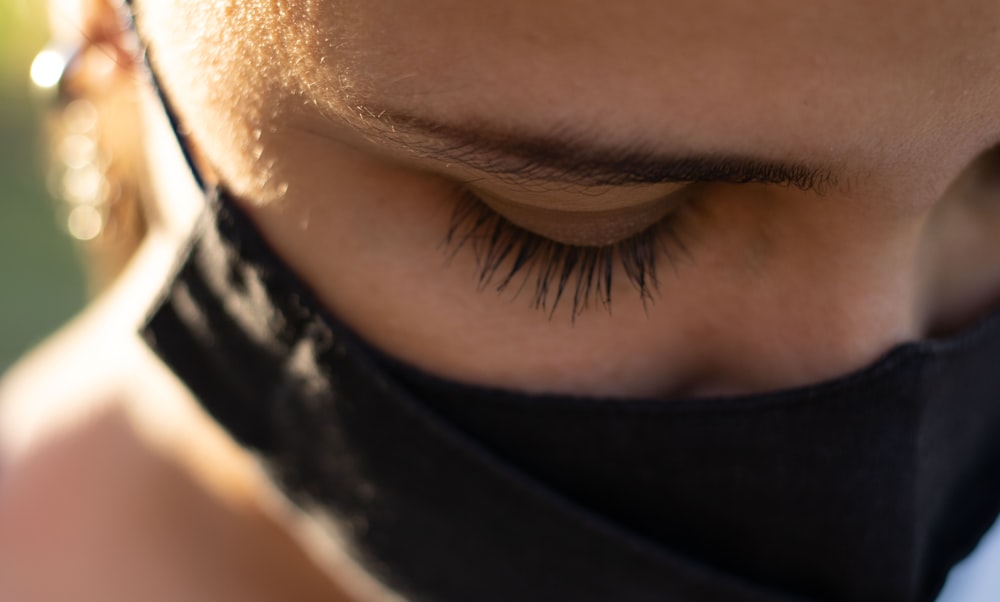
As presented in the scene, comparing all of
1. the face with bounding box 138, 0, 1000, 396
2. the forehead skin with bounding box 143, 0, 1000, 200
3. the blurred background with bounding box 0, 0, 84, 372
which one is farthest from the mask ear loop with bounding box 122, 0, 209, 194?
the blurred background with bounding box 0, 0, 84, 372

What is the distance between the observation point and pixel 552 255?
2.54ft

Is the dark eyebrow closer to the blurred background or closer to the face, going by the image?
the face

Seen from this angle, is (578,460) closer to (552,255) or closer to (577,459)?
(577,459)

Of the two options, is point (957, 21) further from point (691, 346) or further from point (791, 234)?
point (691, 346)

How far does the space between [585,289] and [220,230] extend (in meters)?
0.33

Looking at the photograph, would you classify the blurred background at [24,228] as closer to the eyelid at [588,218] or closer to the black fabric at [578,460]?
the black fabric at [578,460]

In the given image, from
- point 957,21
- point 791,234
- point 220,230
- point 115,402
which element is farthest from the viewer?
point 115,402

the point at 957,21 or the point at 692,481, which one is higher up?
the point at 957,21

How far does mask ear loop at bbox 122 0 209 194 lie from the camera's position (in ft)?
2.90

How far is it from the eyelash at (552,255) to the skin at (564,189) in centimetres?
1

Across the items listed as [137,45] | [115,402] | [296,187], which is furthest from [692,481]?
[115,402]

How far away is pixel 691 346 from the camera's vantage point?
0.85 meters

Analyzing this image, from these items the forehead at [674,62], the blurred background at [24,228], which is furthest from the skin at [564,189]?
the blurred background at [24,228]

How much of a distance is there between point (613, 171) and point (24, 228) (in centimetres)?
368
